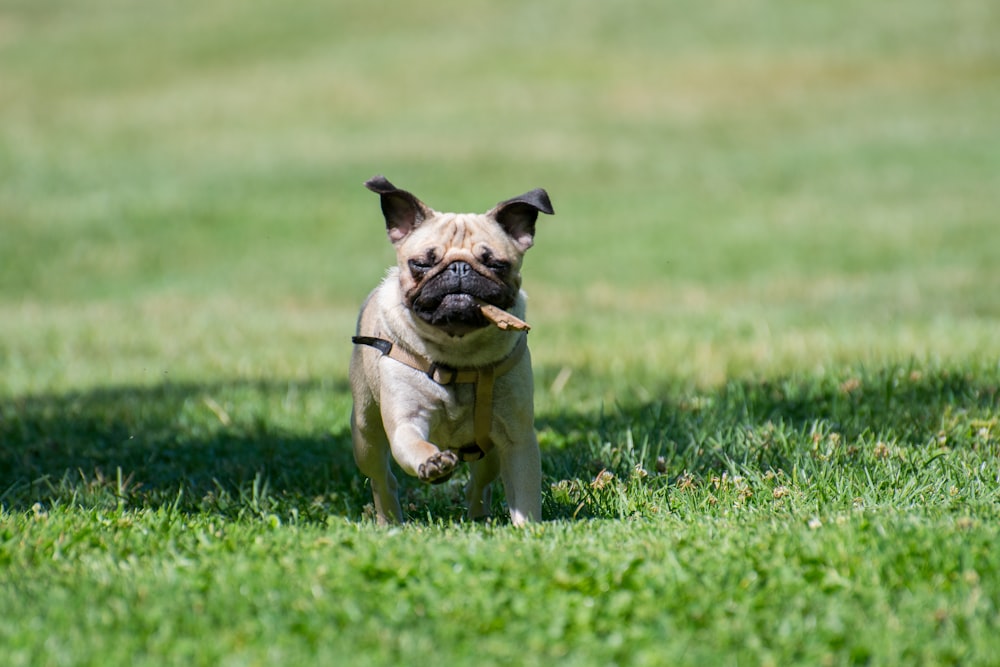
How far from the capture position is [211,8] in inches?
1735

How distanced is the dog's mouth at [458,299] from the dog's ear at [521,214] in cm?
48

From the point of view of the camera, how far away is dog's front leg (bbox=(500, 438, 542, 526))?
575 cm

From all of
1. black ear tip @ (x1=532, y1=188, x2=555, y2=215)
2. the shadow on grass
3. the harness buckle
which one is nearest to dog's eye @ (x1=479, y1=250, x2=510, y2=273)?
black ear tip @ (x1=532, y1=188, x2=555, y2=215)

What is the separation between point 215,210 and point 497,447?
17224mm

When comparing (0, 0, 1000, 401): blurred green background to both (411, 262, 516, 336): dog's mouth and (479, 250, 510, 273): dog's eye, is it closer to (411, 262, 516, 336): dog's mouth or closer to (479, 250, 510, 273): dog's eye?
(479, 250, 510, 273): dog's eye

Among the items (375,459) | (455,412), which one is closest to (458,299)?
(455,412)

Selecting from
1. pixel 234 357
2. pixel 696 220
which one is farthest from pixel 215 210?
pixel 234 357

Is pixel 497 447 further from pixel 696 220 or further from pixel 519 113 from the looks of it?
pixel 519 113

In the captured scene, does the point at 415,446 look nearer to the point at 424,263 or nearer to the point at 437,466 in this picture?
the point at 437,466

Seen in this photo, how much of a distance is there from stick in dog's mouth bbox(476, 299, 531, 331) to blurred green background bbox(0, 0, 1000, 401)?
3.79 meters

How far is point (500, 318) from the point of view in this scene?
5.53m

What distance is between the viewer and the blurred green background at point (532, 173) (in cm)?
1229

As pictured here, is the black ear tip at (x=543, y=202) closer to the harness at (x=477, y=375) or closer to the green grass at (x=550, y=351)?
the harness at (x=477, y=375)

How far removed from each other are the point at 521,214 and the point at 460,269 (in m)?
0.65
